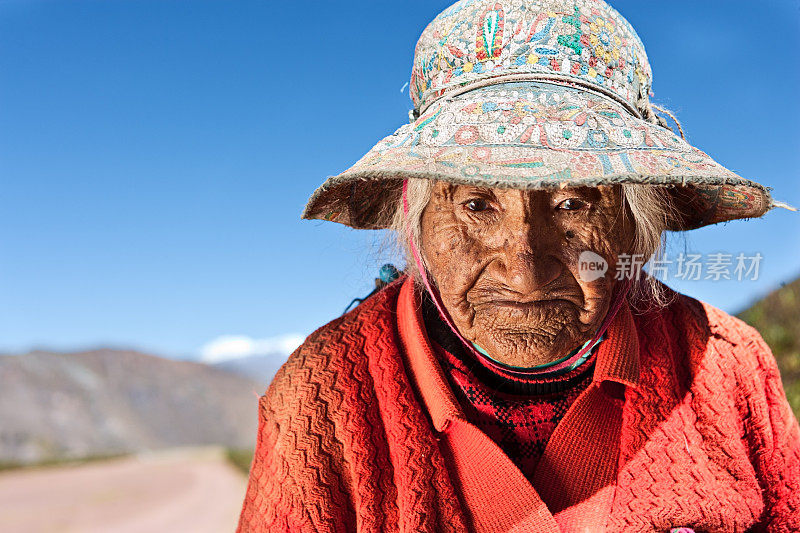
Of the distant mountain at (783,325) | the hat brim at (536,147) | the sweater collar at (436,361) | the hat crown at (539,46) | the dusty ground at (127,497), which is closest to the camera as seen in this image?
the hat brim at (536,147)

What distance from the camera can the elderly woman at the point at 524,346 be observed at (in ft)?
4.99

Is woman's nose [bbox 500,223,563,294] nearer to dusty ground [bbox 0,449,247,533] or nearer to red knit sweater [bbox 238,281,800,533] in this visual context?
red knit sweater [bbox 238,281,800,533]

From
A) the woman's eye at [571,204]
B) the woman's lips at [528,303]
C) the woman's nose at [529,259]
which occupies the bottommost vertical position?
the woman's lips at [528,303]

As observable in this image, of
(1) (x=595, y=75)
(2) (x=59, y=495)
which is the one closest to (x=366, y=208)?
(1) (x=595, y=75)

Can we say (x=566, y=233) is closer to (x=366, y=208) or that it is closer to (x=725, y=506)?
(x=366, y=208)

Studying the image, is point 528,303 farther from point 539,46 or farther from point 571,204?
point 539,46

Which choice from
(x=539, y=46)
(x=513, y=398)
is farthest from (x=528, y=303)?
(x=539, y=46)

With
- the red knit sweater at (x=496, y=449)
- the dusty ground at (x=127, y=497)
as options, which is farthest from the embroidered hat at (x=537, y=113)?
the dusty ground at (x=127, y=497)

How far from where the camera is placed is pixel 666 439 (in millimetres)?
1850

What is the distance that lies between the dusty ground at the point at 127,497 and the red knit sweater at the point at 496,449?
15.4 ft

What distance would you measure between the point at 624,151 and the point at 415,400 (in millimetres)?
918

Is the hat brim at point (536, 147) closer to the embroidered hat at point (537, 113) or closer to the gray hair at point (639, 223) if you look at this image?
the embroidered hat at point (537, 113)

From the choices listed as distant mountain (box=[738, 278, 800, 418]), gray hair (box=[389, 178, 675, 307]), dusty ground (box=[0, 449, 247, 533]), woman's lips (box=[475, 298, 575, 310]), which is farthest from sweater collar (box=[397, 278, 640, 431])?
dusty ground (box=[0, 449, 247, 533])

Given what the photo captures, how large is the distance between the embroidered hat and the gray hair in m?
0.16
